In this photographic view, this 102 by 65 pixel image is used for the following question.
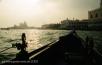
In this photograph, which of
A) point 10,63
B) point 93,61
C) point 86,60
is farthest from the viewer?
point 86,60

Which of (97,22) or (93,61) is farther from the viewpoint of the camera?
(97,22)

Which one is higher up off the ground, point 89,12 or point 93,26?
point 89,12

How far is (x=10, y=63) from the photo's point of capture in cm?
829

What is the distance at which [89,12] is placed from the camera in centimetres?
15950

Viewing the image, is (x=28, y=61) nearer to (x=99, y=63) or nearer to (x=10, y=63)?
(x=10, y=63)

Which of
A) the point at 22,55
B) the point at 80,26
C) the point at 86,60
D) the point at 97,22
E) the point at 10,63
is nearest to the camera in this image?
the point at 10,63

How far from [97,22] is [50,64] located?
142 metres

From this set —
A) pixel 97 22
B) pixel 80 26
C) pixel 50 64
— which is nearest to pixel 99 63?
pixel 50 64

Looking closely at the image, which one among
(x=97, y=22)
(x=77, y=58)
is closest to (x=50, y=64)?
(x=77, y=58)

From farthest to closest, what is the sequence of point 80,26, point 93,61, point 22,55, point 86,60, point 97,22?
point 80,26 → point 97,22 → point 86,60 → point 93,61 → point 22,55

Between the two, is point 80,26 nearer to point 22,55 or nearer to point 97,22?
point 97,22

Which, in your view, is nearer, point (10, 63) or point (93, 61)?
point (10, 63)

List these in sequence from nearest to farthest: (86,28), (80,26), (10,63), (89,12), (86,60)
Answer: (10,63) < (86,60) < (89,12) < (86,28) < (80,26)

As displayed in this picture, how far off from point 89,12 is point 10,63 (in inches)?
6147
